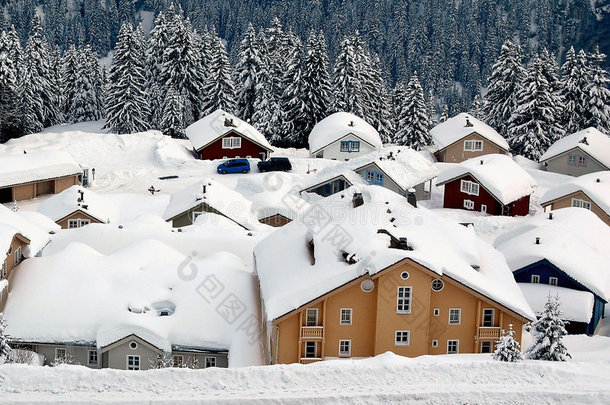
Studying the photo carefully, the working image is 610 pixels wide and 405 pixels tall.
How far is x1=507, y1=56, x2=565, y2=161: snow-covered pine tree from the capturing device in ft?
252

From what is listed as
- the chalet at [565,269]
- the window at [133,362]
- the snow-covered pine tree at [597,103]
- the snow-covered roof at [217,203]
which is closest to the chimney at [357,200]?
the chalet at [565,269]

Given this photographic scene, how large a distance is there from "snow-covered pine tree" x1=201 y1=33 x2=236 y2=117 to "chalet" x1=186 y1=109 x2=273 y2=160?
11.9m

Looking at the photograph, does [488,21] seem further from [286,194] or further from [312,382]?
[312,382]

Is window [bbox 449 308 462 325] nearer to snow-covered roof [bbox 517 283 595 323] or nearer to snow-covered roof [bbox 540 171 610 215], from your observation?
snow-covered roof [bbox 517 283 595 323]

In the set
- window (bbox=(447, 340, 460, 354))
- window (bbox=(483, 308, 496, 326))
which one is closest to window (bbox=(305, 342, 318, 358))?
window (bbox=(447, 340, 460, 354))

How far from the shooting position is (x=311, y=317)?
30328mm

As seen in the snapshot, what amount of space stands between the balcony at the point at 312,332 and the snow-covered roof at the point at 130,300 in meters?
2.50

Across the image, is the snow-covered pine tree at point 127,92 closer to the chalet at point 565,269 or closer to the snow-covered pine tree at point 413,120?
the snow-covered pine tree at point 413,120

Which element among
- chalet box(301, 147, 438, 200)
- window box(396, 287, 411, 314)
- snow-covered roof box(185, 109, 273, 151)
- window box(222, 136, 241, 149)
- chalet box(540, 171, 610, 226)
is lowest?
window box(396, 287, 411, 314)

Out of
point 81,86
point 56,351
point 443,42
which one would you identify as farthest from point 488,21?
point 56,351

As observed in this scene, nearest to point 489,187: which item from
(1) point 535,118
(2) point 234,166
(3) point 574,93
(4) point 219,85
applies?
(2) point 234,166

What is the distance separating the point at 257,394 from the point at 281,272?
12.9 m

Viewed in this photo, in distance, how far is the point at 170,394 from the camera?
64.8 feet

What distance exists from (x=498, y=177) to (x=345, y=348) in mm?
31021
